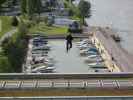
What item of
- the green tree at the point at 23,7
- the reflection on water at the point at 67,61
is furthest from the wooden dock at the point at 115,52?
the green tree at the point at 23,7

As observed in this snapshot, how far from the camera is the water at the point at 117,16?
13.9 meters

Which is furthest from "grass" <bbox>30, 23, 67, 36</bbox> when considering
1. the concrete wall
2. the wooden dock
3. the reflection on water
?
the reflection on water

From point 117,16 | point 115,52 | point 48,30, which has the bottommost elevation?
point 117,16

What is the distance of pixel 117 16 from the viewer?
1627 cm

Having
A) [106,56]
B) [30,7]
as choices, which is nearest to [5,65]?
[106,56]

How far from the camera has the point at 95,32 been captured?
502 inches

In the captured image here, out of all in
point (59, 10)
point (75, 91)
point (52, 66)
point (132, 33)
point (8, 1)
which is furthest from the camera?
point (8, 1)

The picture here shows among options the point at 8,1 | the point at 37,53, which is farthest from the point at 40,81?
the point at 8,1

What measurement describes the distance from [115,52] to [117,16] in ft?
18.3

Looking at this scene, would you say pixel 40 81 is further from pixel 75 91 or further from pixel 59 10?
pixel 59 10

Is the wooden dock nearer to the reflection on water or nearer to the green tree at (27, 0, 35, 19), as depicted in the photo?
the reflection on water

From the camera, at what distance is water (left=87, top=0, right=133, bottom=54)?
1394cm

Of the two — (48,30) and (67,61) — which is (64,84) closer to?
(67,61)

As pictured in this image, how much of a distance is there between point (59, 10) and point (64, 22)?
6.33 ft
